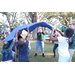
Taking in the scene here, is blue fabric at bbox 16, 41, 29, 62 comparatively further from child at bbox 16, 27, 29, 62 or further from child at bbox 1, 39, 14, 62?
child at bbox 1, 39, 14, 62

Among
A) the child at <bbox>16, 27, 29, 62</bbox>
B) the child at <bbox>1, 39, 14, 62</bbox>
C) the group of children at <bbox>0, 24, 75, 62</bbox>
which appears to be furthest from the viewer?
the child at <bbox>1, 39, 14, 62</bbox>

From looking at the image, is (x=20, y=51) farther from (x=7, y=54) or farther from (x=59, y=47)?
(x=59, y=47)

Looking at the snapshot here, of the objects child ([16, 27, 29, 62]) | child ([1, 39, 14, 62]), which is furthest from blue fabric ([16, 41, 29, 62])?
child ([1, 39, 14, 62])

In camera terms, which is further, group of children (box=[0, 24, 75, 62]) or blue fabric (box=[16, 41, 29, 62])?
blue fabric (box=[16, 41, 29, 62])

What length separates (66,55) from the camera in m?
2.16

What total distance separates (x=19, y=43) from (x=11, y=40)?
1.06m

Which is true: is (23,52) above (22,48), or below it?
below

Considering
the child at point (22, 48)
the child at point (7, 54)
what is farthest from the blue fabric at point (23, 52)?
the child at point (7, 54)

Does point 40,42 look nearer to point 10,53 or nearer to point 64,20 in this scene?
point 10,53

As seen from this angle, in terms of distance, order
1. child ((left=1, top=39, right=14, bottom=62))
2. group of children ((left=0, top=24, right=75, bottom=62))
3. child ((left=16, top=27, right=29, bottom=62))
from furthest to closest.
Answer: child ((left=1, top=39, right=14, bottom=62))
child ((left=16, top=27, right=29, bottom=62))
group of children ((left=0, top=24, right=75, bottom=62))

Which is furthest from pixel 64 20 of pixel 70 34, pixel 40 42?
pixel 70 34

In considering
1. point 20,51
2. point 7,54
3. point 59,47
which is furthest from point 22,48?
point 59,47

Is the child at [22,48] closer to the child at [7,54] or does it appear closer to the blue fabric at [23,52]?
the blue fabric at [23,52]

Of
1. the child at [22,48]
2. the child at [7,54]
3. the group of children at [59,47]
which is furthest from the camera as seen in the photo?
the child at [7,54]
